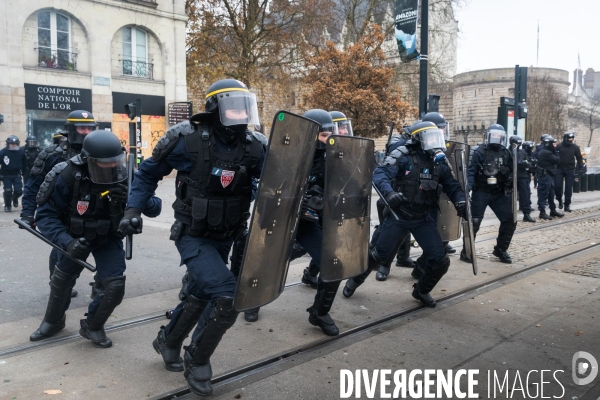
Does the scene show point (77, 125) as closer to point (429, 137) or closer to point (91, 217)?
point (91, 217)

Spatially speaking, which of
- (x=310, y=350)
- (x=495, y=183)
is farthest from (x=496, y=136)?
(x=310, y=350)

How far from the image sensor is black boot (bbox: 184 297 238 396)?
345cm

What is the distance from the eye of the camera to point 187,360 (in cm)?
360

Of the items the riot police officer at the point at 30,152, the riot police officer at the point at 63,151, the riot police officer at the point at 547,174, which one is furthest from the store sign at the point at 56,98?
the riot police officer at the point at 63,151

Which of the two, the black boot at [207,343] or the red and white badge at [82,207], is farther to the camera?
the red and white badge at [82,207]

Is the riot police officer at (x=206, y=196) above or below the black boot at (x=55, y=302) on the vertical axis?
above

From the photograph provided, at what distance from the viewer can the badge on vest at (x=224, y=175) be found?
3.59 metres

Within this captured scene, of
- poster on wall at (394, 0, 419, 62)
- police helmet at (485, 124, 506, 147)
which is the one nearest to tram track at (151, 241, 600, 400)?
police helmet at (485, 124, 506, 147)

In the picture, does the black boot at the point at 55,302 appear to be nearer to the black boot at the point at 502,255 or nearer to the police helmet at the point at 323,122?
the police helmet at the point at 323,122

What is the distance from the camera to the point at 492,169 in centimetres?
773

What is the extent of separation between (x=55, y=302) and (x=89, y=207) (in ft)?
2.52

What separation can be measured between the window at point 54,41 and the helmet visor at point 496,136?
58.2 feet

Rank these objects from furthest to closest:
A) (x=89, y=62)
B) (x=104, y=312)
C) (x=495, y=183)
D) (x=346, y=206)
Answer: (x=89, y=62)
(x=495, y=183)
(x=346, y=206)
(x=104, y=312)

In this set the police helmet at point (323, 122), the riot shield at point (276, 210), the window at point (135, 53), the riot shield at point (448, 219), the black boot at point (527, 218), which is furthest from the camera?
the window at point (135, 53)
